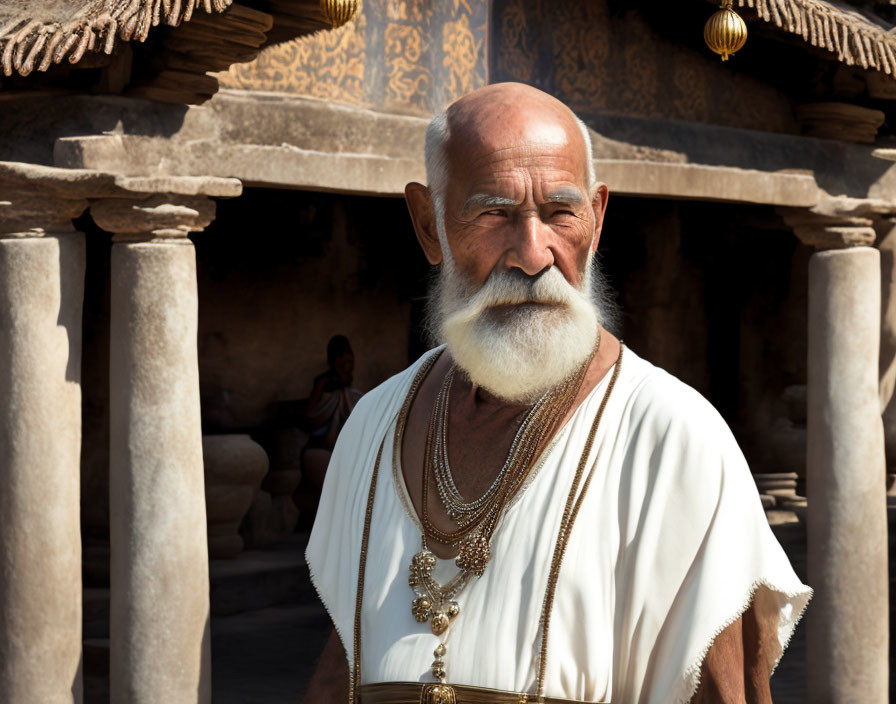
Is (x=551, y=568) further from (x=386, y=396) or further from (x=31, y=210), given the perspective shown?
(x=31, y=210)

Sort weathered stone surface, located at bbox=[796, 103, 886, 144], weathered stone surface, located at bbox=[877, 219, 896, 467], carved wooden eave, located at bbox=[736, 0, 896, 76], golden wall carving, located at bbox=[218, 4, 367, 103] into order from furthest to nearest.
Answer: weathered stone surface, located at bbox=[877, 219, 896, 467]
weathered stone surface, located at bbox=[796, 103, 886, 144]
carved wooden eave, located at bbox=[736, 0, 896, 76]
golden wall carving, located at bbox=[218, 4, 367, 103]

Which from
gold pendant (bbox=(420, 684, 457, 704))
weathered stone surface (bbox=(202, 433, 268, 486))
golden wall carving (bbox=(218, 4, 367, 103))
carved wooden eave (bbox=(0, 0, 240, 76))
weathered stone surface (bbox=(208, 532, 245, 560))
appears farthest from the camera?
weathered stone surface (bbox=(208, 532, 245, 560))

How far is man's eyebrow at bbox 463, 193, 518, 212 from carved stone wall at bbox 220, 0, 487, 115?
12.4 ft

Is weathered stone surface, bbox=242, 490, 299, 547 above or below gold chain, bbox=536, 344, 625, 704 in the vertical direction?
below

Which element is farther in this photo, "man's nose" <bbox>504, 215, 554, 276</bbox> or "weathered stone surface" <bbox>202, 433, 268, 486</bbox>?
"weathered stone surface" <bbox>202, 433, 268, 486</bbox>

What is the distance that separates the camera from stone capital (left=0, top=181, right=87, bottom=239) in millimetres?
5547

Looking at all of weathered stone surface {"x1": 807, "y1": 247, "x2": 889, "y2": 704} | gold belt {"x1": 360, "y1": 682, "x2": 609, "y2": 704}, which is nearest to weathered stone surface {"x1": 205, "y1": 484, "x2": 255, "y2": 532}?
weathered stone surface {"x1": 807, "y1": 247, "x2": 889, "y2": 704}

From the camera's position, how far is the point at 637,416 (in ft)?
7.54

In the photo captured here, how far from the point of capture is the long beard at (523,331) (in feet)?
7.78

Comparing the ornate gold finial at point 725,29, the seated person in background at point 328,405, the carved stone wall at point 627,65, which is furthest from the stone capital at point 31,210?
the seated person in background at point 328,405

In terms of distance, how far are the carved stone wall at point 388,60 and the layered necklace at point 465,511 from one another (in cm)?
381

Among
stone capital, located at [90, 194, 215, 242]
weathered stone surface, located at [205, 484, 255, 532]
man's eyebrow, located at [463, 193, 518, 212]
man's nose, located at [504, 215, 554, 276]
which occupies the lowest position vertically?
weathered stone surface, located at [205, 484, 255, 532]

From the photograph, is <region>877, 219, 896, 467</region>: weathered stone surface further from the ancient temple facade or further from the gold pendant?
the gold pendant

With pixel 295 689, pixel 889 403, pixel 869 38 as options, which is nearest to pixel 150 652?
pixel 295 689
